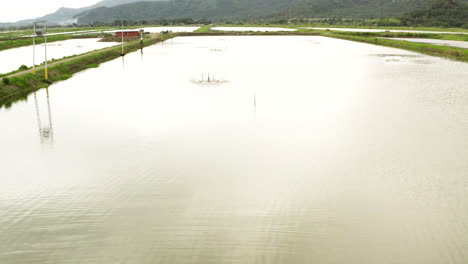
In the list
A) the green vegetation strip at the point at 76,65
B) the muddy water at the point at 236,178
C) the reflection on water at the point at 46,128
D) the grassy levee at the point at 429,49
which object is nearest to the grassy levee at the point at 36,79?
the green vegetation strip at the point at 76,65

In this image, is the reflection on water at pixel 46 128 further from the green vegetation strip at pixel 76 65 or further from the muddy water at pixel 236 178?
the green vegetation strip at pixel 76 65

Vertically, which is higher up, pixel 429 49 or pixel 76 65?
pixel 429 49

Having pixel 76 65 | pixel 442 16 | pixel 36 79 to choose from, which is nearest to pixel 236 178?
pixel 36 79

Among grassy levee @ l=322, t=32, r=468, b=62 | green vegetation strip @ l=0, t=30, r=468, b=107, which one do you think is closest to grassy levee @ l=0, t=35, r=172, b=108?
Result: green vegetation strip @ l=0, t=30, r=468, b=107

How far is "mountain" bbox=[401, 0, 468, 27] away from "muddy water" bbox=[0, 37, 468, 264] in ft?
267

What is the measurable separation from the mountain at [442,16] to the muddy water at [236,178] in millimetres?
81380

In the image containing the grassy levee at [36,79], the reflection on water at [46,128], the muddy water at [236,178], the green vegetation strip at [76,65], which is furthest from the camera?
the green vegetation strip at [76,65]

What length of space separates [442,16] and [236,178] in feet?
339

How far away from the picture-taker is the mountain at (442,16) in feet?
313

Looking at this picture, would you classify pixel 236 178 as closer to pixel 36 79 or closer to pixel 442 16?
pixel 36 79

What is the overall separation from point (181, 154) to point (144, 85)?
51.8 ft

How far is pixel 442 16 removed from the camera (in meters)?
99.3

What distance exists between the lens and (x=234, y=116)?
19594 millimetres

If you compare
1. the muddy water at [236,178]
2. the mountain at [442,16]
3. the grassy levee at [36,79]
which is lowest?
the muddy water at [236,178]
